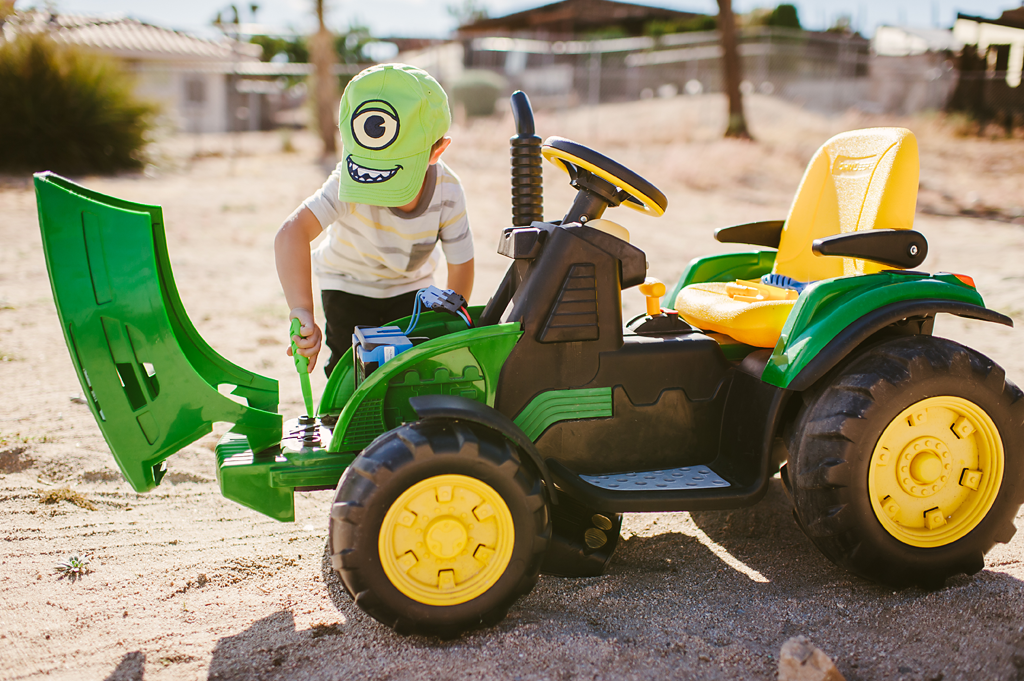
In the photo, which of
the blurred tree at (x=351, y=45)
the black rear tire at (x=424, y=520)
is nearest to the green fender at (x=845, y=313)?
the black rear tire at (x=424, y=520)

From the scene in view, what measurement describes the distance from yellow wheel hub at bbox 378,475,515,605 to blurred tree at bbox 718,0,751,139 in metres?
12.8

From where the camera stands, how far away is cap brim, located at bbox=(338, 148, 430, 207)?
237 cm

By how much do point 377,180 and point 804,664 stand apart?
171cm

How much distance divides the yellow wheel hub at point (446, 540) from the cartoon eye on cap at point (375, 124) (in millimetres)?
1017

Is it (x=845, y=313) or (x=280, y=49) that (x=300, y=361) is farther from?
(x=280, y=49)

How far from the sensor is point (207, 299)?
614 centimetres

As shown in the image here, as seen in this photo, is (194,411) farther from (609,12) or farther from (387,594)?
(609,12)

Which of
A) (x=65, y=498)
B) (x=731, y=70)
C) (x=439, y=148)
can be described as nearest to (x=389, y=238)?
(x=439, y=148)

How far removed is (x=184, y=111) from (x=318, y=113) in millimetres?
12206

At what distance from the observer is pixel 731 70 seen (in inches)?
534

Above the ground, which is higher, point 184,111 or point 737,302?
point 184,111

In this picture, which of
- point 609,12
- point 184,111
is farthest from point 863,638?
point 609,12

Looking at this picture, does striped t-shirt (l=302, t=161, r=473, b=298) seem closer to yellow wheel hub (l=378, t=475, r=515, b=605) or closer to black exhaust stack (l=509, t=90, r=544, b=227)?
black exhaust stack (l=509, t=90, r=544, b=227)

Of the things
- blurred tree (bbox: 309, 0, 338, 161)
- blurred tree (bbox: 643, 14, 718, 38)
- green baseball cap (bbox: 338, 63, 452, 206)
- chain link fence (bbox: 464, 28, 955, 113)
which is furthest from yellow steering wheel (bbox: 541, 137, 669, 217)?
blurred tree (bbox: 643, 14, 718, 38)
